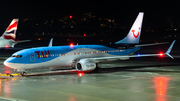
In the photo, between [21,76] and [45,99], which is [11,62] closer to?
[21,76]

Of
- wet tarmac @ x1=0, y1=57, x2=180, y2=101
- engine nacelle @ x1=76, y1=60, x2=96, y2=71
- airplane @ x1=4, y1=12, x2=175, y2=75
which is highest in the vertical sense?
airplane @ x1=4, y1=12, x2=175, y2=75

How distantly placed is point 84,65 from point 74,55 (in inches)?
99.6

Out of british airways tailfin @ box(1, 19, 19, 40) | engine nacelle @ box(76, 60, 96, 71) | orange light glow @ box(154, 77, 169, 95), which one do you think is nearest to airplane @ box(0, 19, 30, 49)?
british airways tailfin @ box(1, 19, 19, 40)

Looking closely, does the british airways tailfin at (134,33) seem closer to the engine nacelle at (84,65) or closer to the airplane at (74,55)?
the airplane at (74,55)

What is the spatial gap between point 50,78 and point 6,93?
8.43 meters

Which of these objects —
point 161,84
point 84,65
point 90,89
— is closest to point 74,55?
point 84,65

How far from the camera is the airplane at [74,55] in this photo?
32.1 metres

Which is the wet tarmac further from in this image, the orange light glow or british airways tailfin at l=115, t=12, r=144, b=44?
british airways tailfin at l=115, t=12, r=144, b=44

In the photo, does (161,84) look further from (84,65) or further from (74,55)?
(74,55)

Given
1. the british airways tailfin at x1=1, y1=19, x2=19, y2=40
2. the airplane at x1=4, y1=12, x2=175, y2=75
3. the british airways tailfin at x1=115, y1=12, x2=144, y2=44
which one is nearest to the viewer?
the airplane at x1=4, y1=12, x2=175, y2=75

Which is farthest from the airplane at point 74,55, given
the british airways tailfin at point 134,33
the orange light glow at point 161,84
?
the orange light glow at point 161,84

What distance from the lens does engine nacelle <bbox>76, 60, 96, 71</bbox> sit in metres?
34.3

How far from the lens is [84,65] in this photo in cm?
3434

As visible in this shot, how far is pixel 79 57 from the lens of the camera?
36656mm
